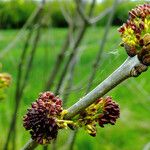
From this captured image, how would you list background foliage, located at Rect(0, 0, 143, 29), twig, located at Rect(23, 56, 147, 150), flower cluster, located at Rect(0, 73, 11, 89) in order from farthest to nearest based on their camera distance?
background foliage, located at Rect(0, 0, 143, 29)
flower cluster, located at Rect(0, 73, 11, 89)
twig, located at Rect(23, 56, 147, 150)

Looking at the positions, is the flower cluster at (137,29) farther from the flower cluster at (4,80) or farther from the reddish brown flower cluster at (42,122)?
the flower cluster at (4,80)

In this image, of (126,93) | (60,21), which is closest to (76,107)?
(126,93)

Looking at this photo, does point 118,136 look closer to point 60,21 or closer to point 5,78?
point 5,78

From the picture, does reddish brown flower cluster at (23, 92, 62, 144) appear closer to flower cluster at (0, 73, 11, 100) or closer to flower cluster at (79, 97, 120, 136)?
flower cluster at (79, 97, 120, 136)

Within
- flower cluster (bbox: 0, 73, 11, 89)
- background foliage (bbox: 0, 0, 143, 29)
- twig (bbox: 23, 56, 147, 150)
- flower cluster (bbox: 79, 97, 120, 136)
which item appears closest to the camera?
twig (bbox: 23, 56, 147, 150)

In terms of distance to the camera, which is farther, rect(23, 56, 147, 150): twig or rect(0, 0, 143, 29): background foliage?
rect(0, 0, 143, 29): background foliage

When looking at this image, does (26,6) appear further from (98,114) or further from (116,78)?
(116,78)

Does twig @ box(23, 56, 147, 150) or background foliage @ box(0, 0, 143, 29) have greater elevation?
twig @ box(23, 56, 147, 150)

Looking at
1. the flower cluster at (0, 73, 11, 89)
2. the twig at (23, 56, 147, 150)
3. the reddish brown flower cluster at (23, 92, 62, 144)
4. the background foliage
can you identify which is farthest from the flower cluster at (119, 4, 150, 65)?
the background foliage
